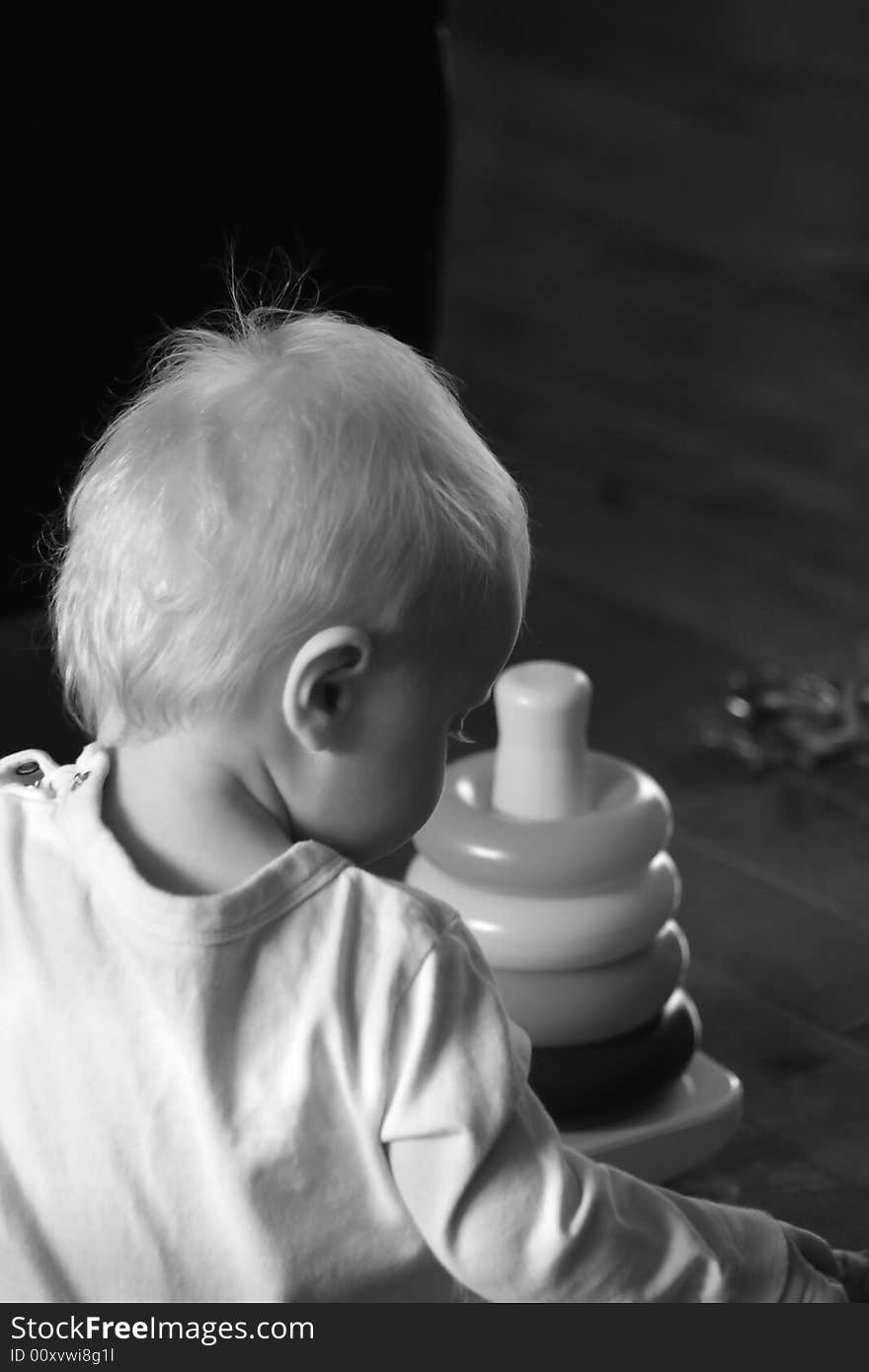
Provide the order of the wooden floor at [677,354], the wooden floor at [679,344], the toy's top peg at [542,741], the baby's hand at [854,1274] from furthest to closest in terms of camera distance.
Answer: the wooden floor at [679,344], the wooden floor at [677,354], the toy's top peg at [542,741], the baby's hand at [854,1274]

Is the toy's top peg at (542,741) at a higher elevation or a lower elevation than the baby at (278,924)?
lower

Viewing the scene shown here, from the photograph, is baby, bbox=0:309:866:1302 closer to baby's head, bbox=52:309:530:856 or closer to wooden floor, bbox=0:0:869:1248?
baby's head, bbox=52:309:530:856

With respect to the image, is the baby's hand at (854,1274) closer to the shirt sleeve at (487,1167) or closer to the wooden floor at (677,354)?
the shirt sleeve at (487,1167)

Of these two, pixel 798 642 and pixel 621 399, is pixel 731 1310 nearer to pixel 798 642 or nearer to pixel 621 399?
pixel 798 642

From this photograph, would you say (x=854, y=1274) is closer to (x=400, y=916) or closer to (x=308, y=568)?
(x=400, y=916)

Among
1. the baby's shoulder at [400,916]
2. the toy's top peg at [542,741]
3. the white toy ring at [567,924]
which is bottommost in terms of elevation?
the white toy ring at [567,924]

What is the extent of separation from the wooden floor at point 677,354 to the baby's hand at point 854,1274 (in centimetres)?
67

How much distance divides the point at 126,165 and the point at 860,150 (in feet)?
3.33

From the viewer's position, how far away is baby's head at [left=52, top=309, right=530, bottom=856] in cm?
74

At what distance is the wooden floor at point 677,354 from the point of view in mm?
1923

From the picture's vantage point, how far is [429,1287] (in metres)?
0.81

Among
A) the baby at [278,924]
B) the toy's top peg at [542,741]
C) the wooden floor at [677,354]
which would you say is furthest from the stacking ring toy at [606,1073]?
the wooden floor at [677,354]

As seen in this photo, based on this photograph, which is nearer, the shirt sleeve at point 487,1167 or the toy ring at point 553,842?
the shirt sleeve at point 487,1167

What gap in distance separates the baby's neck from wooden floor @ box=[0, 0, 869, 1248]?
0.88 meters
